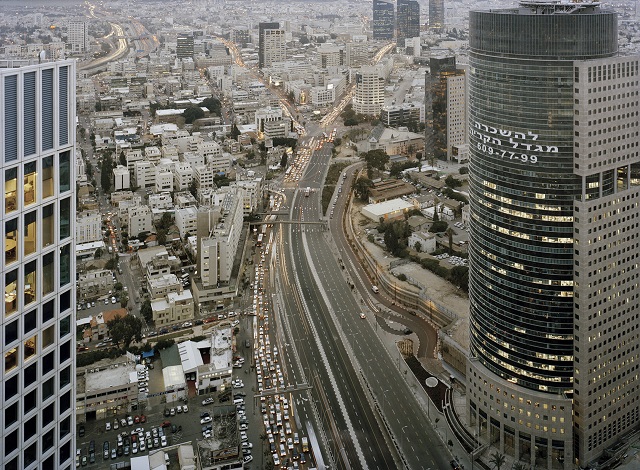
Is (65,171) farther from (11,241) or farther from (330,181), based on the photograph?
(330,181)

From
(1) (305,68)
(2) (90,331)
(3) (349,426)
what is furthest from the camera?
(1) (305,68)

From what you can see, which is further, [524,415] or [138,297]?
[138,297]

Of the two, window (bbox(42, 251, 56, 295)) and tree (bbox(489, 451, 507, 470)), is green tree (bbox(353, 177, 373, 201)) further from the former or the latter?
window (bbox(42, 251, 56, 295))

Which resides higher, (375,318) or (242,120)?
(242,120)

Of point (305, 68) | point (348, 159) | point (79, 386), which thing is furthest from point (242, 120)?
point (79, 386)

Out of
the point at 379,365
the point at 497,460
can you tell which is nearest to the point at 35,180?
the point at 497,460

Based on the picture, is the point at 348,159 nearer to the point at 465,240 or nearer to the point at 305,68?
the point at 465,240

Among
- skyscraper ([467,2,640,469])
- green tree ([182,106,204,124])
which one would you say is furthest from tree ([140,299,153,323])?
green tree ([182,106,204,124])

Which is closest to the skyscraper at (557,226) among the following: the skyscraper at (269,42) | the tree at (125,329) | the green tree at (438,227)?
the tree at (125,329)
